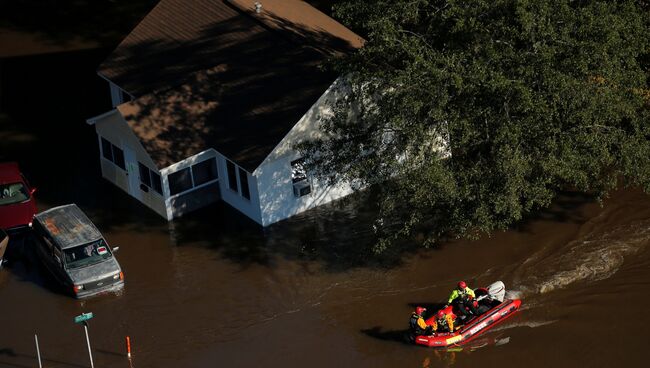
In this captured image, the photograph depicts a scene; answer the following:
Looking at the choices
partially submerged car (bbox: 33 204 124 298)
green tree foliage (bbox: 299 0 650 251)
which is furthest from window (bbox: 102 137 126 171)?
green tree foliage (bbox: 299 0 650 251)

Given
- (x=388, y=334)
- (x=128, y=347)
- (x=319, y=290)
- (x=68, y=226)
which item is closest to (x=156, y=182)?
(x=68, y=226)

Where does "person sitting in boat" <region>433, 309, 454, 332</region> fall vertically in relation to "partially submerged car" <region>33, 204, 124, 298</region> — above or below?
below

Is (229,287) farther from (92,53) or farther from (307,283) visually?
(92,53)

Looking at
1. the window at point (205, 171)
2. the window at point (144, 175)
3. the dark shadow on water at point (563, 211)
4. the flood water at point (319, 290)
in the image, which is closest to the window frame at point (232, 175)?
the window at point (205, 171)

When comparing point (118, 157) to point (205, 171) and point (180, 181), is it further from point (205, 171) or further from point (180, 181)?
point (205, 171)

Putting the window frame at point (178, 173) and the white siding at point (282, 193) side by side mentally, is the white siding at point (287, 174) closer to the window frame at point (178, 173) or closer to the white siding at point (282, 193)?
the white siding at point (282, 193)

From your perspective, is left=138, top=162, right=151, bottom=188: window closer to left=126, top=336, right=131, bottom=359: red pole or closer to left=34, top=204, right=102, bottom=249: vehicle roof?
left=34, top=204, right=102, bottom=249: vehicle roof

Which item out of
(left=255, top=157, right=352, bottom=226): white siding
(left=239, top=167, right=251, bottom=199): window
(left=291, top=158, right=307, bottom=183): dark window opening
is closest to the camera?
(left=255, top=157, right=352, bottom=226): white siding

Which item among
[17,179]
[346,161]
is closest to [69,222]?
[17,179]
